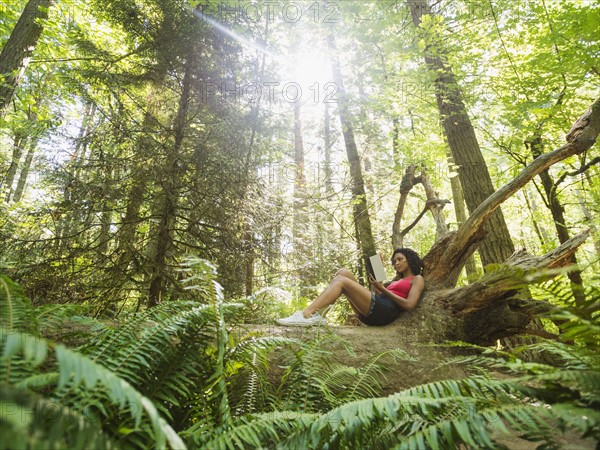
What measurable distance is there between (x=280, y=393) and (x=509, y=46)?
818 cm

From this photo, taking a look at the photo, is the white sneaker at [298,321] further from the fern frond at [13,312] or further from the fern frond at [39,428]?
the fern frond at [39,428]

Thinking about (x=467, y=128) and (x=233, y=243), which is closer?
(x=233, y=243)

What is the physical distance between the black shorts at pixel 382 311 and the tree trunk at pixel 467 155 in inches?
86.5

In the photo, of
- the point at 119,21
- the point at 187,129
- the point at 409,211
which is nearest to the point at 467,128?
the point at 187,129

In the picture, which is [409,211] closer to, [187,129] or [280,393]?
[187,129]

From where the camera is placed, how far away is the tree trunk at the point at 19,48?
6.11 m

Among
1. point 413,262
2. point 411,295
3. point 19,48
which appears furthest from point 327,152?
point 411,295

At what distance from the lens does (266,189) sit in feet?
20.6

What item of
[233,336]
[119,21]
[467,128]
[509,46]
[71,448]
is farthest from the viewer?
[509,46]

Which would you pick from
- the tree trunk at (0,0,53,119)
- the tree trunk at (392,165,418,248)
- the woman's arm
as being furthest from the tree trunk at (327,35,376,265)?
the tree trunk at (0,0,53,119)

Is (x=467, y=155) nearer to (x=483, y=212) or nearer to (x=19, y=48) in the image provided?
(x=483, y=212)

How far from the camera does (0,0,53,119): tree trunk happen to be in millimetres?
6110

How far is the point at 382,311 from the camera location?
4.37 m

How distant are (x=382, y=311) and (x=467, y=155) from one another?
11.9 ft
